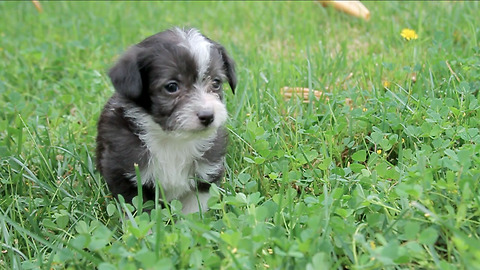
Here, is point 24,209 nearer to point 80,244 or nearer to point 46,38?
point 80,244

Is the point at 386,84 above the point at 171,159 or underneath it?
underneath

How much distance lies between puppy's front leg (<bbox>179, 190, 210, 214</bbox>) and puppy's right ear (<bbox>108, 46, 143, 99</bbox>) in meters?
0.71

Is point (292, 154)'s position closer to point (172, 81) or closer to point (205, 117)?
point (205, 117)

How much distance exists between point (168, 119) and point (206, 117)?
0.25m

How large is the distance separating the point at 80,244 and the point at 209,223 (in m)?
0.64

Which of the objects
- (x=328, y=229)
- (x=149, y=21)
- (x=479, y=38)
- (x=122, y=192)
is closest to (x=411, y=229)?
(x=328, y=229)

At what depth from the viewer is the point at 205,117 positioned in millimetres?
3070

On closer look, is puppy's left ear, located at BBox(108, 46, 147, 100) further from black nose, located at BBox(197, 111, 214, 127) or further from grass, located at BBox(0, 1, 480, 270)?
grass, located at BBox(0, 1, 480, 270)

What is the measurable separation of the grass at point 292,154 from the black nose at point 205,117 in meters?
0.42

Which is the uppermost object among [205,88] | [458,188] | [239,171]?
[205,88]

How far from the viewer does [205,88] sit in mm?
3283

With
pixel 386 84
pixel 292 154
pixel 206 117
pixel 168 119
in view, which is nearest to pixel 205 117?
pixel 206 117

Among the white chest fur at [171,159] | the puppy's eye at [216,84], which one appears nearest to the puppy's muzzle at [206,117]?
the white chest fur at [171,159]

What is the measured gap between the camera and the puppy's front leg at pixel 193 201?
3496 mm
